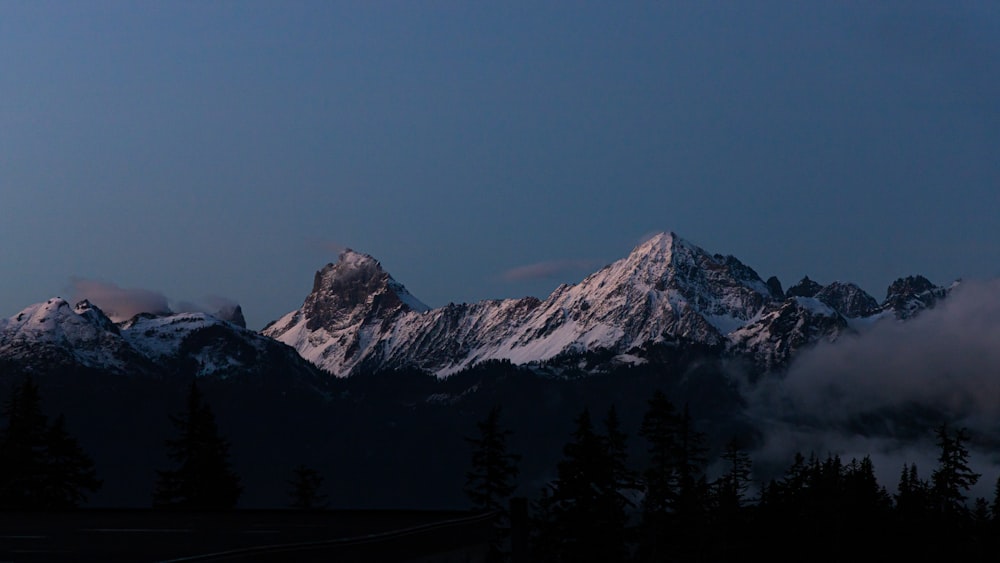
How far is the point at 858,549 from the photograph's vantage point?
140 m

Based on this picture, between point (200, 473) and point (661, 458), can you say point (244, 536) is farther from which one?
point (200, 473)

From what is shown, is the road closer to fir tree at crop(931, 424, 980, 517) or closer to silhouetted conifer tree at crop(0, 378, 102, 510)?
silhouetted conifer tree at crop(0, 378, 102, 510)

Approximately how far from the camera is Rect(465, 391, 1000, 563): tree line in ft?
314

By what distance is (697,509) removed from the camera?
4429 inches

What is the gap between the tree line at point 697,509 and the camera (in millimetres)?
95562

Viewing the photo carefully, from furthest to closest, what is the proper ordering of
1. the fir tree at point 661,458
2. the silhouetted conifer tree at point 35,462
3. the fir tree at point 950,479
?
1. the fir tree at point 950,479
2. the fir tree at point 661,458
3. the silhouetted conifer tree at point 35,462

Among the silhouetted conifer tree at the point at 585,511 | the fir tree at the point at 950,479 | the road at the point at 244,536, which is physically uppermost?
the fir tree at the point at 950,479

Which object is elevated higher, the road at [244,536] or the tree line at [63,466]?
the tree line at [63,466]

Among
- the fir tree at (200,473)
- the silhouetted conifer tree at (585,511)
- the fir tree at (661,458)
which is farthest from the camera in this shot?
the fir tree at (200,473)

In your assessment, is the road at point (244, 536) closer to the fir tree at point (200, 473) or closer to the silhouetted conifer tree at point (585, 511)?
the silhouetted conifer tree at point (585, 511)

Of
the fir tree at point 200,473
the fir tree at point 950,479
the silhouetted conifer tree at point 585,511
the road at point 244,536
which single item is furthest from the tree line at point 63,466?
the fir tree at point 950,479

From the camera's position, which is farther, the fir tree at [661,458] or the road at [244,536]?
the fir tree at [661,458]

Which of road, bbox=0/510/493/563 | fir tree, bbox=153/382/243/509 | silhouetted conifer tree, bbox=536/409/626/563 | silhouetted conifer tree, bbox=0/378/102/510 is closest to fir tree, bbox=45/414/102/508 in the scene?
silhouetted conifer tree, bbox=0/378/102/510

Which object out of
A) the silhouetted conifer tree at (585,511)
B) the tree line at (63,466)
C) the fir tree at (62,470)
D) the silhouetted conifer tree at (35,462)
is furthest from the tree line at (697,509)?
the silhouetted conifer tree at (35,462)
